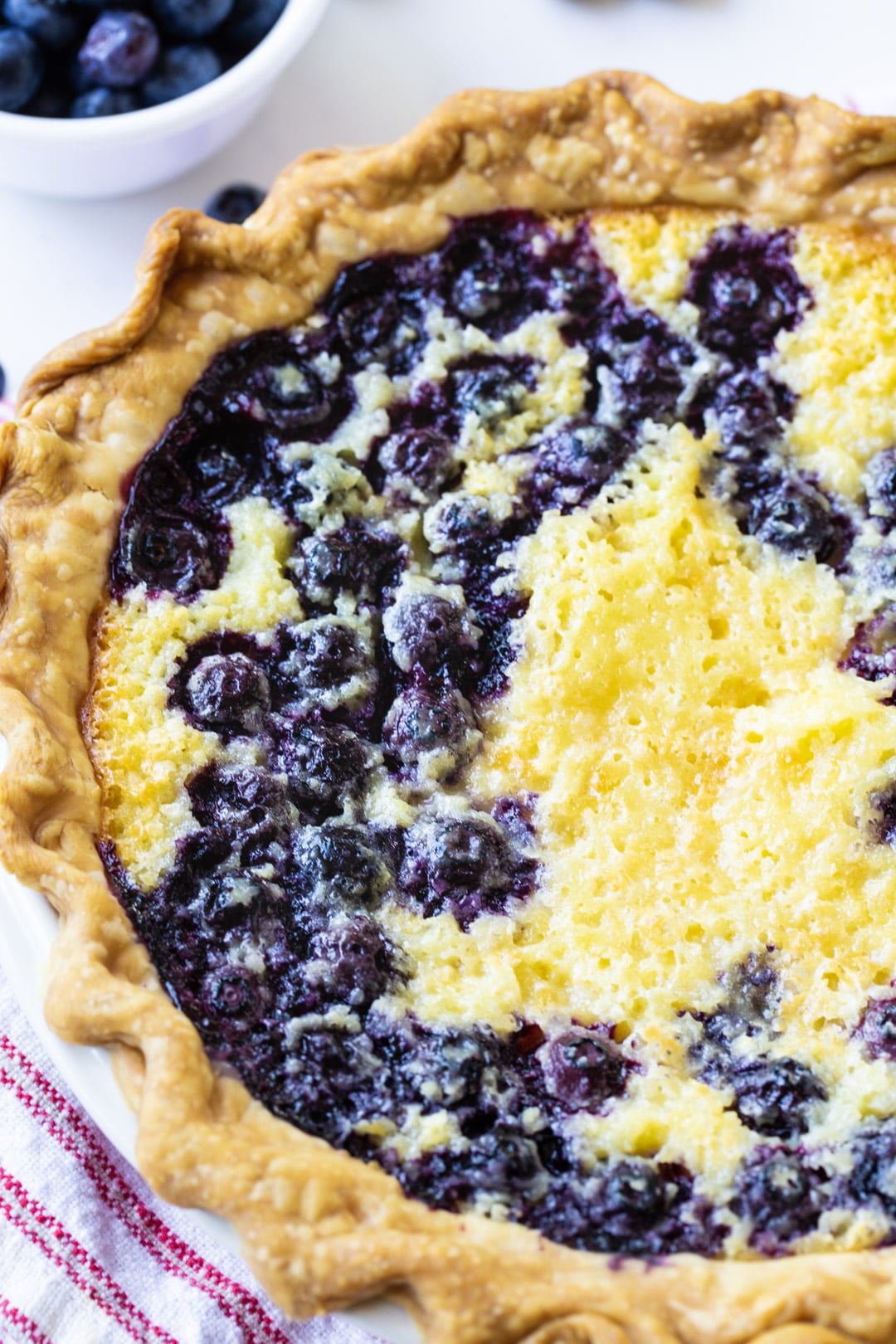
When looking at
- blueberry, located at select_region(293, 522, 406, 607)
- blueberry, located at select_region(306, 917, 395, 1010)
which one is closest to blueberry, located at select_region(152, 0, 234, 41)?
blueberry, located at select_region(293, 522, 406, 607)

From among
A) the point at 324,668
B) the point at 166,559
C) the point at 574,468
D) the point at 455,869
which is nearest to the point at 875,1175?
the point at 455,869

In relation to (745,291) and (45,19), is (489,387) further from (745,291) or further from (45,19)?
(45,19)

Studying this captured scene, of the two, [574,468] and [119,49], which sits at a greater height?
[119,49]

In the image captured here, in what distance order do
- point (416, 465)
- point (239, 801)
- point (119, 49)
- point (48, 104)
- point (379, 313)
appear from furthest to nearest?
1. point (48, 104)
2. point (119, 49)
3. point (379, 313)
4. point (416, 465)
5. point (239, 801)

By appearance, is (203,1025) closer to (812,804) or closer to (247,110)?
(812,804)

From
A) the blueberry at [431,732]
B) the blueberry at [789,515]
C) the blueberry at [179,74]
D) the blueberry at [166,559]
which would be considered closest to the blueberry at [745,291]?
the blueberry at [789,515]

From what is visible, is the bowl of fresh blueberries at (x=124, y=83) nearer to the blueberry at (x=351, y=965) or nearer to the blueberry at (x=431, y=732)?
the blueberry at (x=431, y=732)

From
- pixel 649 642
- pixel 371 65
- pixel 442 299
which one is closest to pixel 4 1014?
pixel 649 642
